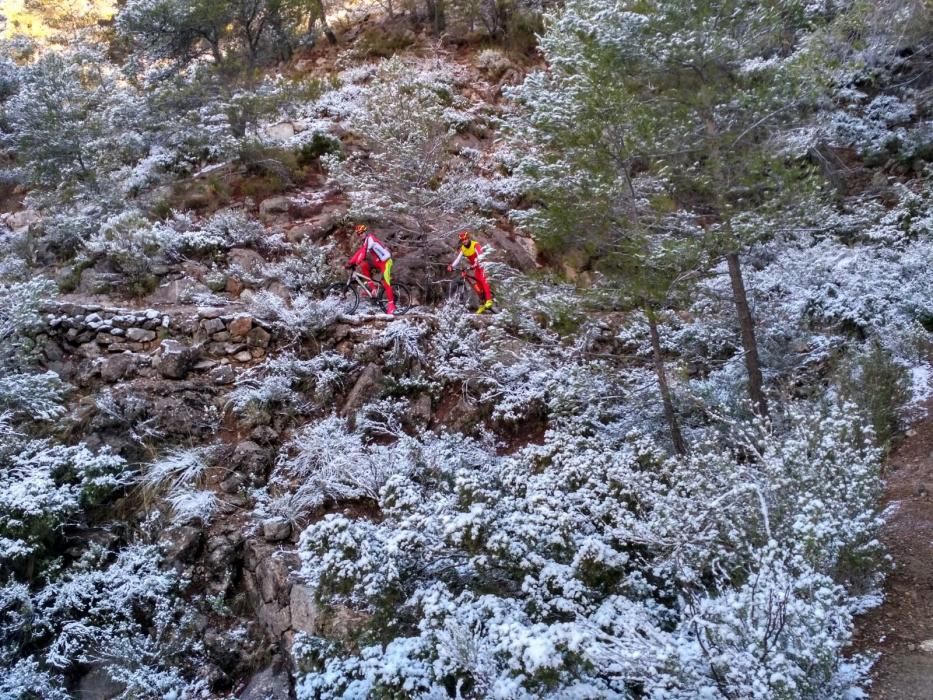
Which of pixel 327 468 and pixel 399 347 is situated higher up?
pixel 399 347

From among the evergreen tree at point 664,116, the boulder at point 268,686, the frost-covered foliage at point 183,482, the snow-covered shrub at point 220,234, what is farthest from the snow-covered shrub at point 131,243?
the boulder at point 268,686

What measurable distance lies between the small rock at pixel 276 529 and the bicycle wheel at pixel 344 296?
366 cm

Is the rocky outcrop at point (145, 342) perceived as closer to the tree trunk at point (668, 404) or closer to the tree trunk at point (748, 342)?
the tree trunk at point (668, 404)

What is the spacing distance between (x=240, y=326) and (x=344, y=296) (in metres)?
1.78

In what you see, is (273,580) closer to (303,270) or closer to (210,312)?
(210,312)

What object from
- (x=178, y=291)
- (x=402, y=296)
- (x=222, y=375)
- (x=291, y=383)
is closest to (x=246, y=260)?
(x=178, y=291)

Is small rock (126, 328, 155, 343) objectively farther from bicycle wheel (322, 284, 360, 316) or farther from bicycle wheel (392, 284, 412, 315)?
bicycle wheel (392, 284, 412, 315)

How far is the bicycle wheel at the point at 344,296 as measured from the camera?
33.1 ft

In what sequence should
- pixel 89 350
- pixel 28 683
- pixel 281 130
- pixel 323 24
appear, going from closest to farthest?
pixel 28 683 → pixel 89 350 → pixel 281 130 → pixel 323 24

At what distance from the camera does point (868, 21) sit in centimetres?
1173

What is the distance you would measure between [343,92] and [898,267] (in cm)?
1306

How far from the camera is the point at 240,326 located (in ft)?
30.9

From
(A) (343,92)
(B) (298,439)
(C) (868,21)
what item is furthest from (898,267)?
(A) (343,92)

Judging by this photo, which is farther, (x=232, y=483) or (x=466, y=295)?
(x=466, y=295)
